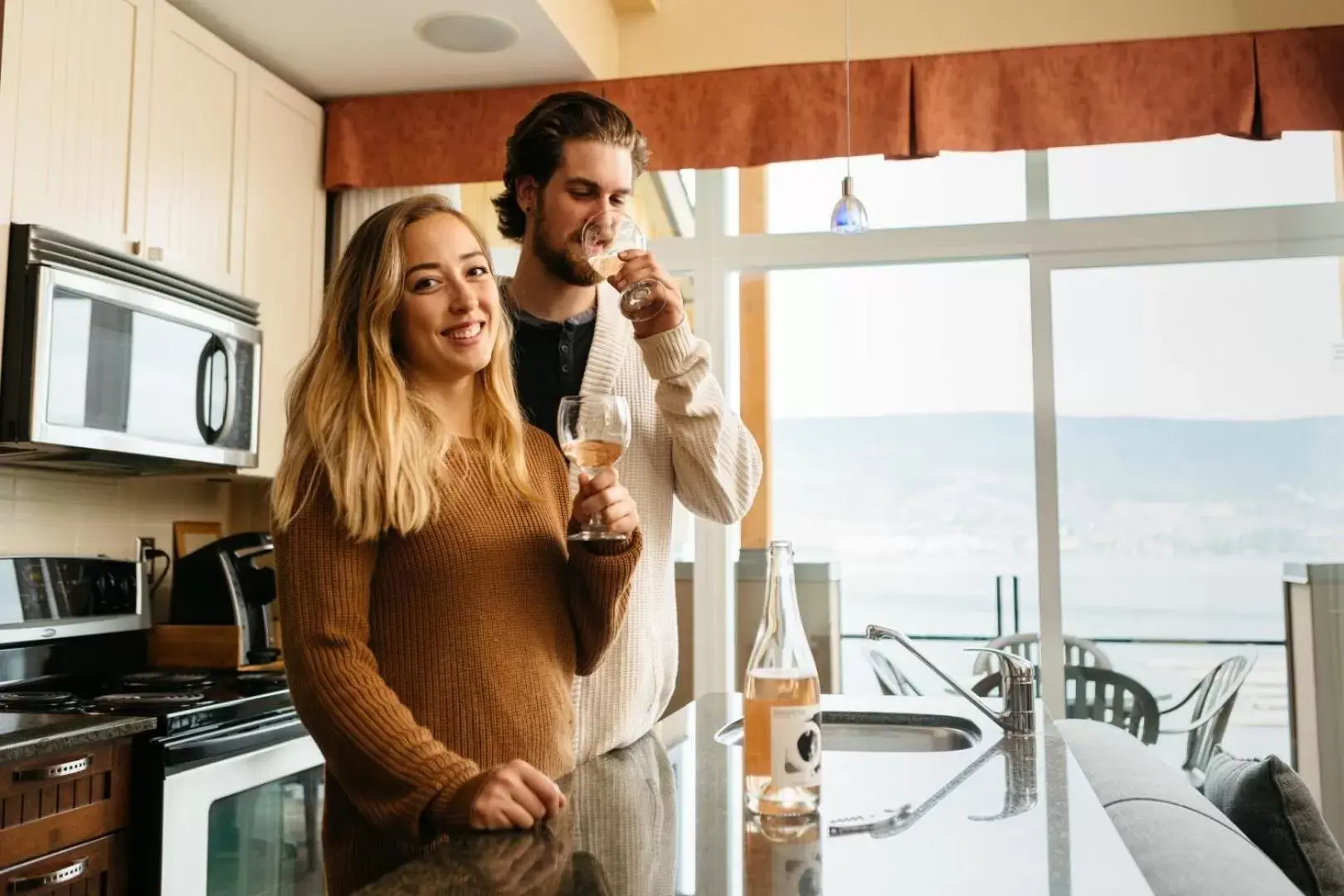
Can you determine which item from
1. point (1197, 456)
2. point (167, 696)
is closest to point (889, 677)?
point (1197, 456)

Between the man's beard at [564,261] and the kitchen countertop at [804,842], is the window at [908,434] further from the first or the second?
the kitchen countertop at [804,842]

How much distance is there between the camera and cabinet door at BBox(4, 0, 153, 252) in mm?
2316

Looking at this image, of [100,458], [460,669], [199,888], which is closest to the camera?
[460,669]

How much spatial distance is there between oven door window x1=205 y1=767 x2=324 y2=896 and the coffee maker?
45cm

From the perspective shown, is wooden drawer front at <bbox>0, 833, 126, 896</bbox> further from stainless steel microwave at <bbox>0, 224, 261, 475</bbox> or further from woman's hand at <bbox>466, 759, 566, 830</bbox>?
woman's hand at <bbox>466, 759, 566, 830</bbox>

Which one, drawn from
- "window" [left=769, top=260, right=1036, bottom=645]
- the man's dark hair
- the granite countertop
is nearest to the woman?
the man's dark hair

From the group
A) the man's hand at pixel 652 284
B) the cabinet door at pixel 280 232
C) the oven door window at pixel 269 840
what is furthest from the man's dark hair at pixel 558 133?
the cabinet door at pixel 280 232

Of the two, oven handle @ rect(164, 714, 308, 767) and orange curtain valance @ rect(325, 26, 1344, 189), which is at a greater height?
orange curtain valance @ rect(325, 26, 1344, 189)

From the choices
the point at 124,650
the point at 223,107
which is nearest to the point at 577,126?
the point at 223,107

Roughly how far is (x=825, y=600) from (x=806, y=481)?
0.37 metres

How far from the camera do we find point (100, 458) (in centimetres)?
254

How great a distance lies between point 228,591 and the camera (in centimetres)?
295

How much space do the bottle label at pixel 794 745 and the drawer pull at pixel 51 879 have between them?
1446mm

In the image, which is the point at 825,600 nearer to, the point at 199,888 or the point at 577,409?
the point at 199,888
